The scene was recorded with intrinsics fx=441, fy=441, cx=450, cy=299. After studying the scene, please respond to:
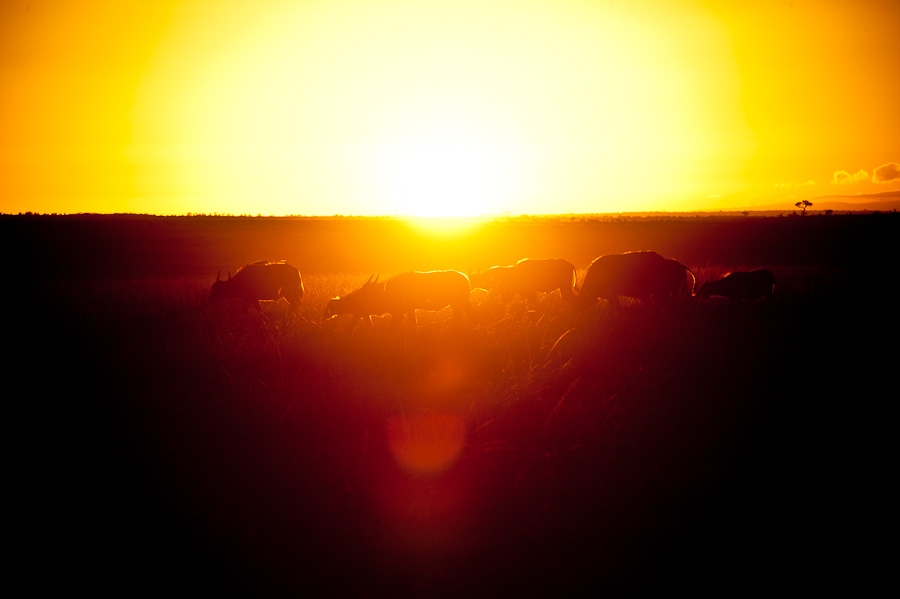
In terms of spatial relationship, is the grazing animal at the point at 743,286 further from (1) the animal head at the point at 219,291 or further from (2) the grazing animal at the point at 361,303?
(1) the animal head at the point at 219,291

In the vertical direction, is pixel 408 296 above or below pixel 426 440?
above

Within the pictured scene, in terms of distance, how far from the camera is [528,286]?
938cm

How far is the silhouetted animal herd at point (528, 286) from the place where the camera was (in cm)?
686

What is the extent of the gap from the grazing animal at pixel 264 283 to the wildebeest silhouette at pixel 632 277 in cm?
622

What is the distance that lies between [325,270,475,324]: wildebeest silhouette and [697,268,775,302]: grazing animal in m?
4.42

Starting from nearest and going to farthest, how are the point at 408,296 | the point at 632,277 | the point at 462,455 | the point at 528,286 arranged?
the point at 462,455 < the point at 408,296 < the point at 632,277 < the point at 528,286

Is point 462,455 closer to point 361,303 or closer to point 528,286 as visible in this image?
point 361,303

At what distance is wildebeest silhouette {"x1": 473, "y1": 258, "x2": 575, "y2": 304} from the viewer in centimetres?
938

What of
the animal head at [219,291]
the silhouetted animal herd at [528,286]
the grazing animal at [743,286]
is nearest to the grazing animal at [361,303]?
the silhouetted animal herd at [528,286]

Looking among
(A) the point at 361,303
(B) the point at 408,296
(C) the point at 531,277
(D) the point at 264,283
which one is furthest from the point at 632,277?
(D) the point at 264,283

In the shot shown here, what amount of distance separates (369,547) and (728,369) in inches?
142

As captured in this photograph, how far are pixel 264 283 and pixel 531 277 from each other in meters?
6.31

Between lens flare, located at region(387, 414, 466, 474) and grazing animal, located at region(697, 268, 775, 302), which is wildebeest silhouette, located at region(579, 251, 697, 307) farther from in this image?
lens flare, located at region(387, 414, 466, 474)

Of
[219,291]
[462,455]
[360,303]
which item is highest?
[219,291]
